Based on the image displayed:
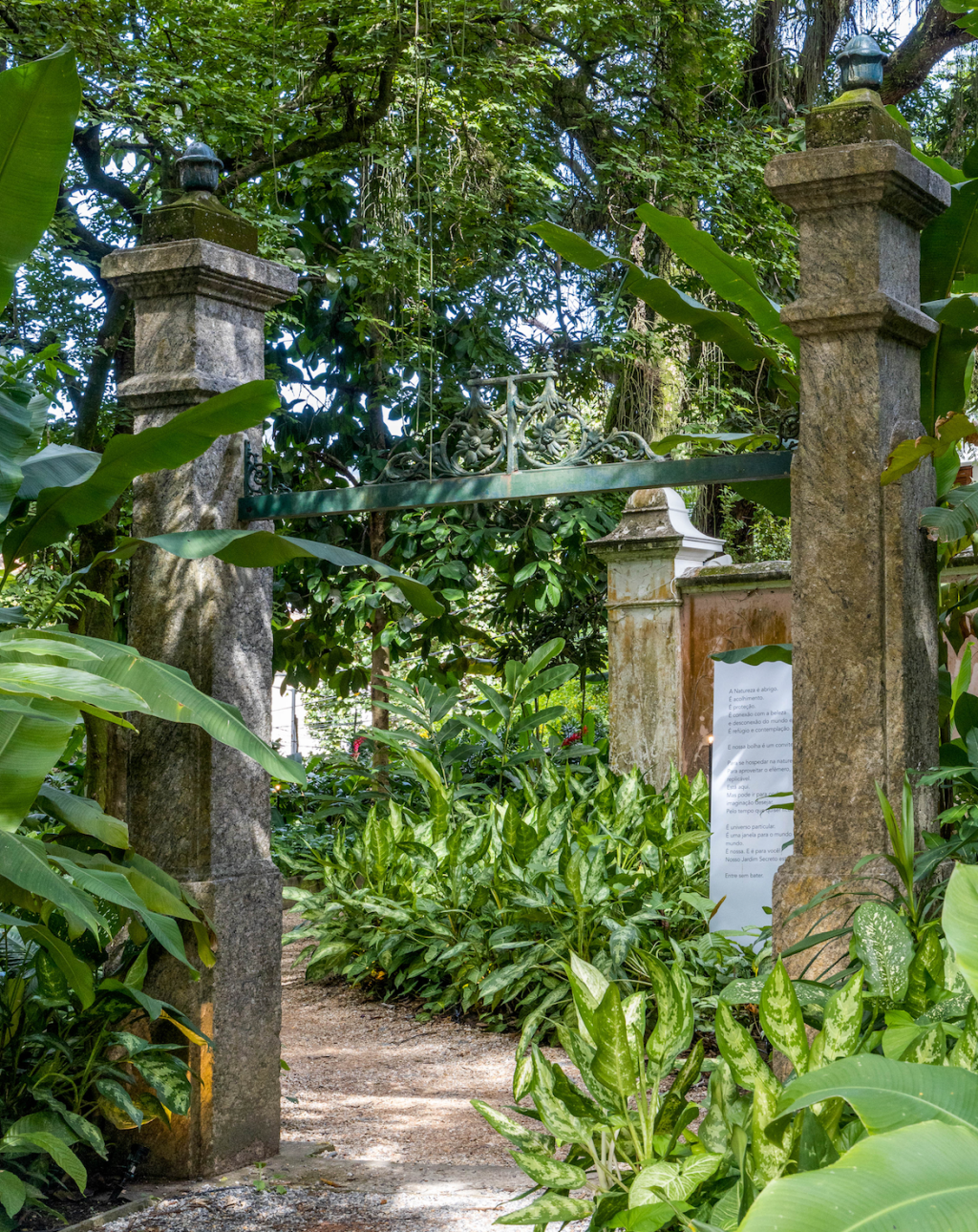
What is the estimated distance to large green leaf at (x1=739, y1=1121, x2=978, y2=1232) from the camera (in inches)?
52.8

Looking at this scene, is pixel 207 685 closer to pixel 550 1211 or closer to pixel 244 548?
pixel 244 548

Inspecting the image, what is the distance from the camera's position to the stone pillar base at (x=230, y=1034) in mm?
3822

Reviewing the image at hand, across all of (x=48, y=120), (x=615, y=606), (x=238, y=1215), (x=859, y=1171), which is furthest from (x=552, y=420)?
(x=615, y=606)

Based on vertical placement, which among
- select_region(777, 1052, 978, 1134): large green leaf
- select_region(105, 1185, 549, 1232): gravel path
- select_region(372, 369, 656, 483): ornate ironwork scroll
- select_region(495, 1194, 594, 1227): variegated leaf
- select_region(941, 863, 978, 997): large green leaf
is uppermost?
select_region(372, 369, 656, 483): ornate ironwork scroll

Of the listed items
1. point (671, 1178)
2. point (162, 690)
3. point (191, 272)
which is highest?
point (191, 272)

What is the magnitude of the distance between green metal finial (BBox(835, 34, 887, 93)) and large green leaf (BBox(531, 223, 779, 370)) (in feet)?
2.30

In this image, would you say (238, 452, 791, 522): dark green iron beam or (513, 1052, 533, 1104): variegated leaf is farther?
(238, 452, 791, 522): dark green iron beam

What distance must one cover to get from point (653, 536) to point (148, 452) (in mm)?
5182

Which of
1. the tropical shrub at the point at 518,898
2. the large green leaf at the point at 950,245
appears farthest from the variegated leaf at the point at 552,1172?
the tropical shrub at the point at 518,898

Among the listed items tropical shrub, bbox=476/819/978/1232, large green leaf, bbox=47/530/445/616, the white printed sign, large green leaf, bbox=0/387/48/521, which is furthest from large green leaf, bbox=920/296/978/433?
the white printed sign

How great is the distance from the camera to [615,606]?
8.56 m

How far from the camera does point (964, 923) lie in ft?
5.71

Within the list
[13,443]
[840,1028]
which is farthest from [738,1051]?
[13,443]

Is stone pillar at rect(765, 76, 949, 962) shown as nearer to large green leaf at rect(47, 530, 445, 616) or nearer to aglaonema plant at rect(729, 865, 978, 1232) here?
large green leaf at rect(47, 530, 445, 616)
